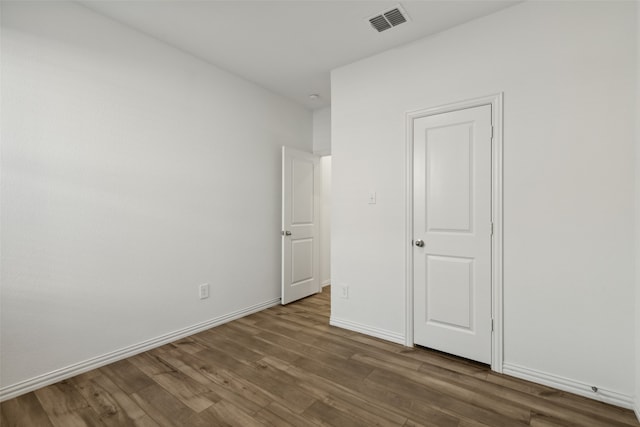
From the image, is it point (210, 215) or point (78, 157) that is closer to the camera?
point (78, 157)

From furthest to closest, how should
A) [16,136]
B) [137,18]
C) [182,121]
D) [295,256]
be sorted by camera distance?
1. [295,256]
2. [182,121]
3. [137,18]
4. [16,136]

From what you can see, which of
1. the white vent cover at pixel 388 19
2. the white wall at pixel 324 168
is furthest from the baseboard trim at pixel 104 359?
the white vent cover at pixel 388 19

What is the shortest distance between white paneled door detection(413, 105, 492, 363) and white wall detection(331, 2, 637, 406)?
0.14 metres

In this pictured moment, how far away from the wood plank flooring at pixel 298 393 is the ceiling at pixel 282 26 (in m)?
2.69

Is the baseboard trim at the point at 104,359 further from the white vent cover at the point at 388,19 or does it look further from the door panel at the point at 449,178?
the white vent cover at the point at 388,19

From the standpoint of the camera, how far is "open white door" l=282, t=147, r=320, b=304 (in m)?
3.70

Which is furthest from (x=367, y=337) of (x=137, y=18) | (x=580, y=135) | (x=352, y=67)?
(x=137, y=18)

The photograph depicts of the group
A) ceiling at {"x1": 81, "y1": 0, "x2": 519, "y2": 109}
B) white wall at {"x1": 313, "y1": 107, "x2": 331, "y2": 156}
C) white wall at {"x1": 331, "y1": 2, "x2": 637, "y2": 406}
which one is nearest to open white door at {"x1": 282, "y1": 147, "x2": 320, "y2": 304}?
white wall at {"x1": 313, "y1": 107, "x2": 331, "y2": 156}

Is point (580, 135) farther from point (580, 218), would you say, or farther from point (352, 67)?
point (352, 67)

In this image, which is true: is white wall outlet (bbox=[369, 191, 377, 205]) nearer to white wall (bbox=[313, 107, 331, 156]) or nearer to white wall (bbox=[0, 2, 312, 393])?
white wall (bbox=[0, 2, 312, 393])

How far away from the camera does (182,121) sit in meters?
2.78

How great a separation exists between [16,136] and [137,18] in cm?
124

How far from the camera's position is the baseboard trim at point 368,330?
8.73 ft

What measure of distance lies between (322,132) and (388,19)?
204cm
